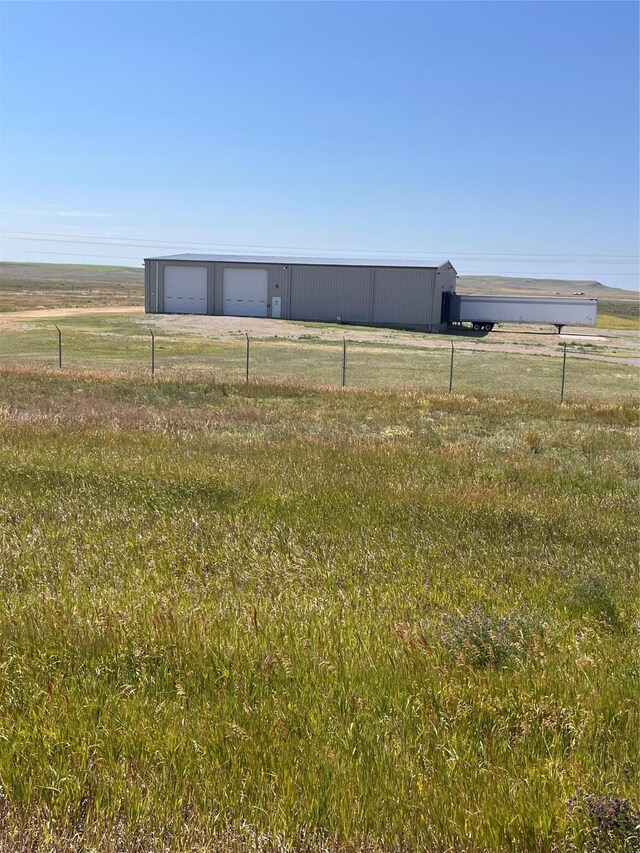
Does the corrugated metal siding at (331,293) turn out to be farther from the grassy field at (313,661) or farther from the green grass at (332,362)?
the grassy field at (313,661)

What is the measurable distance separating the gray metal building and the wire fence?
1806cm

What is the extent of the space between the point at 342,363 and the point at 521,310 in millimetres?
42607

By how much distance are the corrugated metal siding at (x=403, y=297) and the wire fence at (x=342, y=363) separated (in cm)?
1751

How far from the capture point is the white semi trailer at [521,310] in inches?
2945

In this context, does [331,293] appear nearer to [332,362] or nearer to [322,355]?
[322,355]

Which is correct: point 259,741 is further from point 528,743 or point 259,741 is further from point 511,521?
point 511,521

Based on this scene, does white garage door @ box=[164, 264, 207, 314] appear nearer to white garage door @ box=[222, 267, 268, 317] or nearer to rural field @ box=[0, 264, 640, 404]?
white garage door @ box=[222, 267, 268, 317]

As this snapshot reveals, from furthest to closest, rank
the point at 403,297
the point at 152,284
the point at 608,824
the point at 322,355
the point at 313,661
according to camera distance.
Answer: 1. the point at 152,284
2. the point at 403,297
3. the point at 322,355
4. the point at 313,661
5. the point at 608,824

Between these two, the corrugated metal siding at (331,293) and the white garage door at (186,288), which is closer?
the corrugated metal siding at (331,293)

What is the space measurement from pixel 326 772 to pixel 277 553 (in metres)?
3.74

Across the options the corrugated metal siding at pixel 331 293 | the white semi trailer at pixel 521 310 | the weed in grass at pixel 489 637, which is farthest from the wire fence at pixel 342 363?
the white semi trailer at pixel 521 310

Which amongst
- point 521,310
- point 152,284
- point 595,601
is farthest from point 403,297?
point 595,601

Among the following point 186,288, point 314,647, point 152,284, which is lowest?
point 314,647

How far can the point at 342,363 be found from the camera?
3669cm
